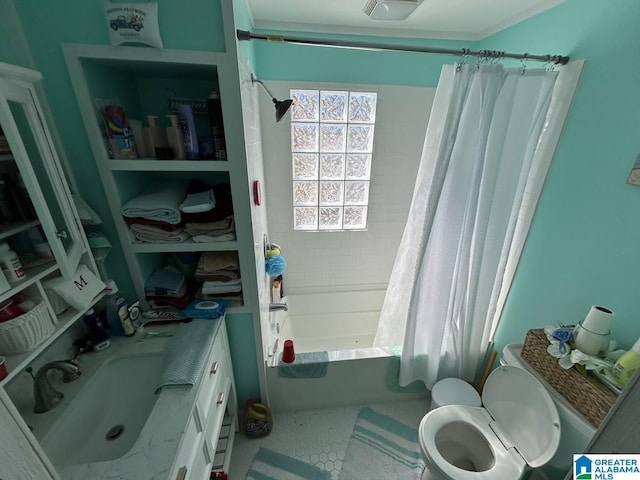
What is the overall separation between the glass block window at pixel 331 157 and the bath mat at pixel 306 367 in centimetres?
117

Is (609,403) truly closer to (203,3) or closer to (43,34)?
(203,3)

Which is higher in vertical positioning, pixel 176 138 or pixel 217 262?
pixel 176 138

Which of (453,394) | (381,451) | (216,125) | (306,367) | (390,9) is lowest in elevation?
(381,451)

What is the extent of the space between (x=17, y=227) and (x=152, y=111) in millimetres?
718

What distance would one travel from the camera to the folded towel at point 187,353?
0.90m

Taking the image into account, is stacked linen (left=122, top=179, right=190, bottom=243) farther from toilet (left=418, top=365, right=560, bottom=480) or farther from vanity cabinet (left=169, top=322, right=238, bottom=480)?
toilet (left=418, top=365, right=560, bottom=480)

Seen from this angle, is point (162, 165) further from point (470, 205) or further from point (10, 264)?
point (470, 205)

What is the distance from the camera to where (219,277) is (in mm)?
1258

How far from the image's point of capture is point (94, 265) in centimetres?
102

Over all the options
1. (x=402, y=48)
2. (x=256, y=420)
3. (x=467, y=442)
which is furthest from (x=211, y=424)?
(x=402, y=48)

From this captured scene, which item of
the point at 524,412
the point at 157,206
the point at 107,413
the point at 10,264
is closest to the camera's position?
the point at 10,264

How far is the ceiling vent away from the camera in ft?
4.43

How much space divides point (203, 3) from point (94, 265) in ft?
3.39

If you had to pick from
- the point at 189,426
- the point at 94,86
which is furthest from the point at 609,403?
the point at 94,86
